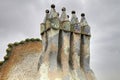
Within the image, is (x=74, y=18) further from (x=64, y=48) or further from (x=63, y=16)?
(x=64, y=48)

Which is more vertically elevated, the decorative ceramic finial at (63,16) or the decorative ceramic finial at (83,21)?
Result: the decorative ceramic finial at (63,16)

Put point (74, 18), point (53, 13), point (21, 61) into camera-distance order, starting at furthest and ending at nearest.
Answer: point (21, 61)
point (74, 18)
point (53, 13)

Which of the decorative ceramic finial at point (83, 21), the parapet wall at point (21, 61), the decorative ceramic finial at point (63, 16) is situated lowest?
the parapet wall at point (21, 61)

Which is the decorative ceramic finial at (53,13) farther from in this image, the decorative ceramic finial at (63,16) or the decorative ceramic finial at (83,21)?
the decorative ceramic finial at (83,21)

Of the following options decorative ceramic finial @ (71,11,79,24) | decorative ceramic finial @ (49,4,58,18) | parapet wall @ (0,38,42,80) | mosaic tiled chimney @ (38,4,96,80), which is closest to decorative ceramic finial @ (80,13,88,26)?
mosaic tiled chimney @ (38,4,96,80)

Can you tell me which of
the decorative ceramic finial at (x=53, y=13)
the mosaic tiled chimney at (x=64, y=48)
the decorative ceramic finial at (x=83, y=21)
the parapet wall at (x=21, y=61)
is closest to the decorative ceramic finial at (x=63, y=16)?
the mosaic tiled chimney at (x=64, y=48)

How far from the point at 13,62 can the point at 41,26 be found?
335 cm

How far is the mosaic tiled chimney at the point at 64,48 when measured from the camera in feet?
50.2

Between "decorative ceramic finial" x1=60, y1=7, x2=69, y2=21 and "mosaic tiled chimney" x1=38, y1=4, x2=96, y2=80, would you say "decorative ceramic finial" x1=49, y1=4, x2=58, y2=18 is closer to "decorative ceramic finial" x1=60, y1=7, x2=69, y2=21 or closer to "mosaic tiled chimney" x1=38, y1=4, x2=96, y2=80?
"mosaic tiled chimney" x1=38, y1=4, x2=96, y2=80

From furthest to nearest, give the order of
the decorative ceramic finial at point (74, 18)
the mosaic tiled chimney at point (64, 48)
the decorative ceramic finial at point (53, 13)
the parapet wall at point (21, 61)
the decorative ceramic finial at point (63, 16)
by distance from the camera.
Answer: the parapet wall at point (21, 61)
the decorative ceramic finial at point (74, 18)
the decorative ceramic finial at point (63, 16)
the decorative ceramic finial at point (53, 13)
the mosaic tiled chimney at point (64, 48)

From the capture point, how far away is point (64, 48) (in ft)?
52.4

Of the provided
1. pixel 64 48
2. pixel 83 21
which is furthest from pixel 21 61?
pixel 83 21

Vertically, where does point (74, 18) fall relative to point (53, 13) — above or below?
below

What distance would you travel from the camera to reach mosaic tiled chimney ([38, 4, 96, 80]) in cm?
1531
